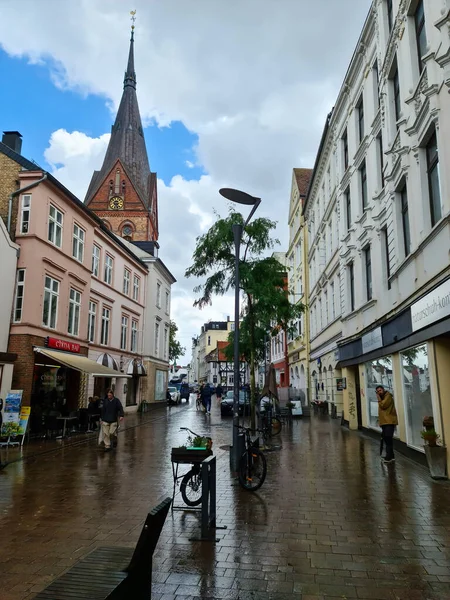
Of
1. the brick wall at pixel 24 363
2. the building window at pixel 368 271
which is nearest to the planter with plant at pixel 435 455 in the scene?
the building window at pixel 368 271

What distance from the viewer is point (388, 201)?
45.7 ft

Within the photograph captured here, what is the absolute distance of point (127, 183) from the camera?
58.8m

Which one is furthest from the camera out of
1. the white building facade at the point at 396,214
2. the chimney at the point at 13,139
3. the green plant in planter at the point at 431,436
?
the chimney at the point at 13,139

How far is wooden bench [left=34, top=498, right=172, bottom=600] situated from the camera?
2.83 m

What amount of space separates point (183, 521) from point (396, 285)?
29.9ft

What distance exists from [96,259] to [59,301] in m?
6.64

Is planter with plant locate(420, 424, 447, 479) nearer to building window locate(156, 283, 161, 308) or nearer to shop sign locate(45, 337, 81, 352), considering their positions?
shop sign locate(45, 337, 81, 352)

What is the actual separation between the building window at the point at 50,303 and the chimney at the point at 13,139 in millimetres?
7813

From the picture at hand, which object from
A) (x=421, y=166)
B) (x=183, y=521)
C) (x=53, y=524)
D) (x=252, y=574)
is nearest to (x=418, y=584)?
(x=252, y=574)

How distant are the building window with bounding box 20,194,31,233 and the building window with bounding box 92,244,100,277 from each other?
24.5 ft

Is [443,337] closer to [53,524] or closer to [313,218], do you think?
[53,524]

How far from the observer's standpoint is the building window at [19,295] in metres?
17.2

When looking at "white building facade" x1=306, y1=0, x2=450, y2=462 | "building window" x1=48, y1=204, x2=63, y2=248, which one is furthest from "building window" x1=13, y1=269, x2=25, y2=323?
"white building facade" x1=306, y1=0, x2=450, y2=462

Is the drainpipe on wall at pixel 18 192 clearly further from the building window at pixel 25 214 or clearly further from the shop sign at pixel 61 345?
the shop sign at pixel 61 345
